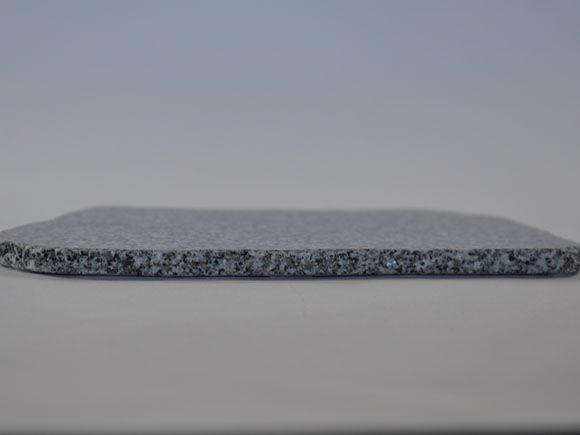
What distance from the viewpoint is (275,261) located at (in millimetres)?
1388

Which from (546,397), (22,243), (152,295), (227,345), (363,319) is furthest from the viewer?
(22,243)

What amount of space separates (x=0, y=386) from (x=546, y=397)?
0.54 meters

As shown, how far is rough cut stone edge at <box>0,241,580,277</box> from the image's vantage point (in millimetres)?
1369

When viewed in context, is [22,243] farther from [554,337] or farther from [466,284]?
[554,337]

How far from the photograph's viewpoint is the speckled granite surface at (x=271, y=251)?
54.1 inches

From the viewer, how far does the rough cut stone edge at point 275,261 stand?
1.37 metres

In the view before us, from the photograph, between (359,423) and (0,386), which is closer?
(359,423)

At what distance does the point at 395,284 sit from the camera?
1.41 m

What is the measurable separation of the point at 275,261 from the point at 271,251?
0.02 metres

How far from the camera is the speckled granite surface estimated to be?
1.38 meters

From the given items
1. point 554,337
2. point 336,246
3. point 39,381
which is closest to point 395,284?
→ point 336,246

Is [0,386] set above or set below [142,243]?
below

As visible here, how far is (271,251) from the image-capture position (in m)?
1.39

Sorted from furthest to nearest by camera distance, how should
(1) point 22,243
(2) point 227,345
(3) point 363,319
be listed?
(1) point 22,243 < (3) point 363,319 < (2) point 227,345
